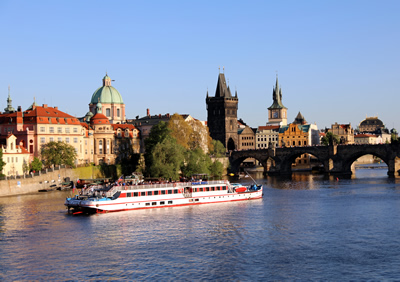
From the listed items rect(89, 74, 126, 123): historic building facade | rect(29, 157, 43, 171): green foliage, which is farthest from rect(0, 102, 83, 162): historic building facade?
rect(89, 74, 126, 123): historic building facade

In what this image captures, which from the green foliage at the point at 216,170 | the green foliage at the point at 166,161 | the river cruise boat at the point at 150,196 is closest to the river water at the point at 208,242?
the river cruise boat at the point at 150,196

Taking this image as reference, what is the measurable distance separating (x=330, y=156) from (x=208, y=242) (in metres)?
103

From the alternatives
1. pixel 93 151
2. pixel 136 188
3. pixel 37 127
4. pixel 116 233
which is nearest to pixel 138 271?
pixel 116 233

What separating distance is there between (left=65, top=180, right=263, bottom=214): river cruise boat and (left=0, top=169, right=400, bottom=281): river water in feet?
5.90

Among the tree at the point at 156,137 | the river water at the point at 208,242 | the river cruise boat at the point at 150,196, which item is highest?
the tree at the point at 156,137

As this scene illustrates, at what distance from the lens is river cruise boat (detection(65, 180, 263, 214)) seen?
2990 inches

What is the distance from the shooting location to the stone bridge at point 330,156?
143837 millimetres

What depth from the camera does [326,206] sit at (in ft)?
264

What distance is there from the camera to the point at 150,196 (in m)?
80.1

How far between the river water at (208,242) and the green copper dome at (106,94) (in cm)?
9503

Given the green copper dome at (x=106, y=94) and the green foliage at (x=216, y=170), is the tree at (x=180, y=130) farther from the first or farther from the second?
the green copper dome at (x=106, y=94)

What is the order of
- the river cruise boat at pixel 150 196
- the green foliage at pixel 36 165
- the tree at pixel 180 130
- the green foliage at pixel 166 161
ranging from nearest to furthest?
1. the river cruise boat at pixel 150 196
2. the green foliage at pixel 166 161
3. the green foliage at pixel 36 165
4. the tree at pixel 180 130

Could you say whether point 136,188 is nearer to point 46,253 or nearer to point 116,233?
point 116,233

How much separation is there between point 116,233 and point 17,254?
11.6 m
